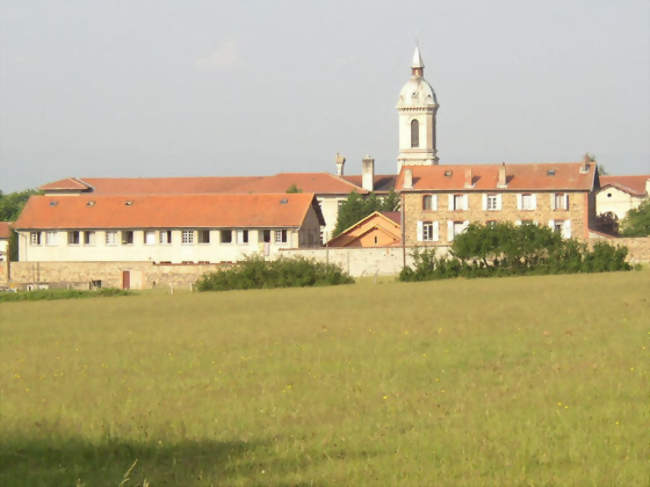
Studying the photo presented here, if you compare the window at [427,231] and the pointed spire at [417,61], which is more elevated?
the pointed spire at [417,61]

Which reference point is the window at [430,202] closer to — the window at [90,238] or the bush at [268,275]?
the window at [90,238]

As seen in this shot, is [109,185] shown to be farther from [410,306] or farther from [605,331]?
[605,331]

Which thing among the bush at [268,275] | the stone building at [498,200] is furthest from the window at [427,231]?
the bush at [268,275]

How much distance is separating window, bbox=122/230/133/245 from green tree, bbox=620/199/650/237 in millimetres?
44805

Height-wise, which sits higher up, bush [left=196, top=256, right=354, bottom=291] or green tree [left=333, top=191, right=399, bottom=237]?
green tree [left=333, top=191, right=399, bottom=237]

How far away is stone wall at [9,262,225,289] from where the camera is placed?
67875 mm

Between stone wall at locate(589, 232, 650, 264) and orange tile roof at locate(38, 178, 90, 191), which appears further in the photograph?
orange tile roof at locate(38, 178, 90, 191)

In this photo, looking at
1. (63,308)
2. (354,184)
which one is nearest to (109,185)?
(354,184)

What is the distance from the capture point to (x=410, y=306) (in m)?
35.2

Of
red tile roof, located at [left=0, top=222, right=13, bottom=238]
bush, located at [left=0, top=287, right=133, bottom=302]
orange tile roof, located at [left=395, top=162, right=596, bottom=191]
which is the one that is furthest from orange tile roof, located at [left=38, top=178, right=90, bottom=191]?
bush, located at [left=0, top=287, right=133, bottom=302]

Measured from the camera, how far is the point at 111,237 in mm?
81062

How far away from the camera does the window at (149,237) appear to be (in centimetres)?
8062

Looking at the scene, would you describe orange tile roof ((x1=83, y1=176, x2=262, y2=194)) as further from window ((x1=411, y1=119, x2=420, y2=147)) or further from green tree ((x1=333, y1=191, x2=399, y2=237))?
window ((x1=411, y1=119, x2=420, y2=147))

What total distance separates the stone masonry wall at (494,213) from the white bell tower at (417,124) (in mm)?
64053
